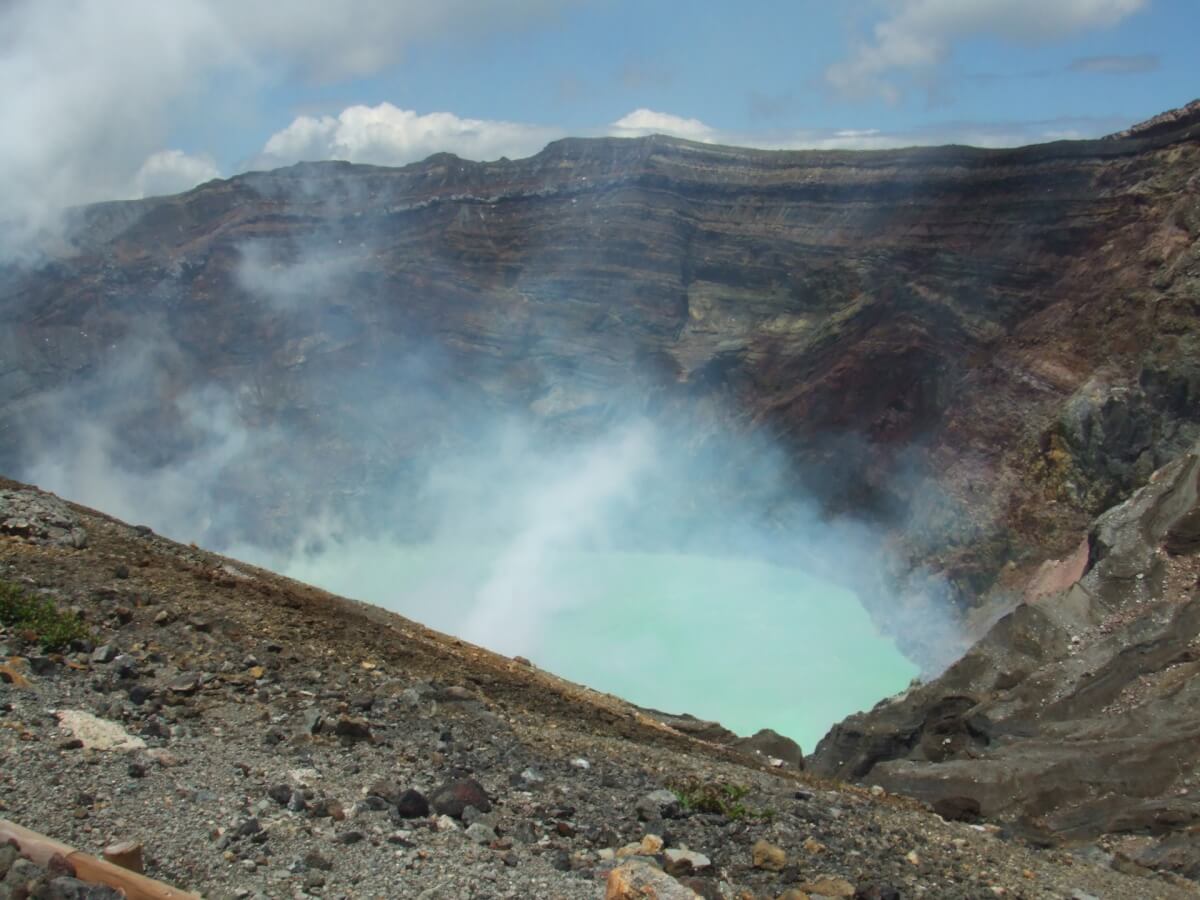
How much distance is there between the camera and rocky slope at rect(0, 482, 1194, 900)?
19.8 feet

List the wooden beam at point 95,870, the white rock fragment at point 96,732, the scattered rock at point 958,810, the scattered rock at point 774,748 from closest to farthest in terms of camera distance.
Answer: the wooden beam at point 95,870, the white rock fragment at point 96,732, the scattered rock at point 958,810, the scattered rock at point 774,748

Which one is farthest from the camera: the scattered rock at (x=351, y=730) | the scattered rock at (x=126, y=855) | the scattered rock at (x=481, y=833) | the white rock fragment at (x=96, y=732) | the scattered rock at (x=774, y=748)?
the scattered rock at (x=774, y=748)

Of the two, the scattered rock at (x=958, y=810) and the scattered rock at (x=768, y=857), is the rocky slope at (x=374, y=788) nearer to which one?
the scattered rock at (x=768, y=857)

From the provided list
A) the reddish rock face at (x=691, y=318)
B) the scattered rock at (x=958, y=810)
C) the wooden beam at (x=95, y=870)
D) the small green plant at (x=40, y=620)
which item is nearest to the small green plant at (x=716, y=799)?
the scattered rock at (x=958, y=810)

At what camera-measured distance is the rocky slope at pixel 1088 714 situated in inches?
447

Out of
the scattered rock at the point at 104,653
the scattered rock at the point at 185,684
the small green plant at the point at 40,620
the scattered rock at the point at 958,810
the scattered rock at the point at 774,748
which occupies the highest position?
the scattered rock at the point at 774,748

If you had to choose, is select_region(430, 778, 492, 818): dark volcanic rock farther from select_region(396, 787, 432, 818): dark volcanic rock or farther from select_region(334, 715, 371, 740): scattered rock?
select_region(334, 715, 371, 740): scattered rock

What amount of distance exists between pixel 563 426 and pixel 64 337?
19.8 m

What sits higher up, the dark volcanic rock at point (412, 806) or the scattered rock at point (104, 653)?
the scattered rock at point (104, 653)

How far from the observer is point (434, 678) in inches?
398

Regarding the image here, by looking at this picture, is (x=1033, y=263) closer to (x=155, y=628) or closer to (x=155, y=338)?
(x=155, y=628)

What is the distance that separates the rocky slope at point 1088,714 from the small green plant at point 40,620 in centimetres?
778

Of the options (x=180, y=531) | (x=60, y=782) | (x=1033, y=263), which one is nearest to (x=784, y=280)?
(x=1033, y=263)

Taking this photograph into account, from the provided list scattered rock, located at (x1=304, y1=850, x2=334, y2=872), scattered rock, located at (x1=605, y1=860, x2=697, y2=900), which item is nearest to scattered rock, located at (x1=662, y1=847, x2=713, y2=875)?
scattered rock, located at (x1=605, y1=860, x2=697, y2=900)
